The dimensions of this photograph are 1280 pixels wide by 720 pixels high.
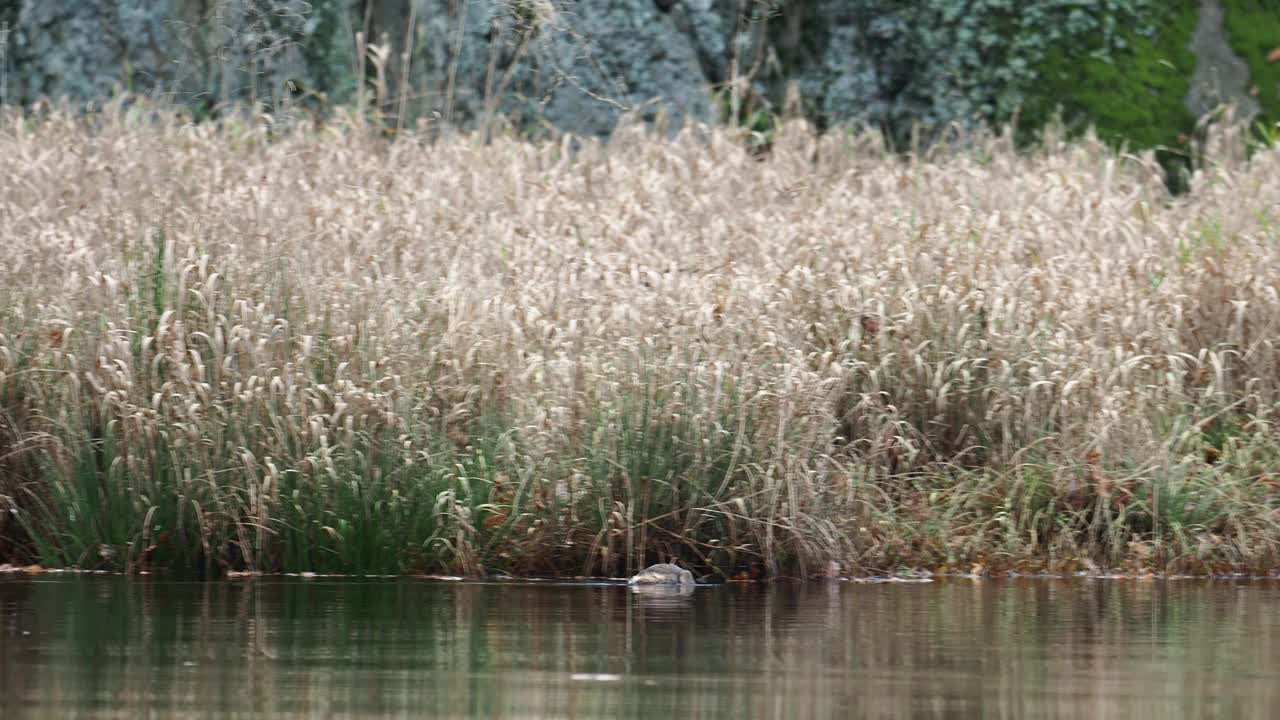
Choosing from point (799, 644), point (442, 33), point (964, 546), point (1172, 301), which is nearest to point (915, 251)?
point (1172, 301)

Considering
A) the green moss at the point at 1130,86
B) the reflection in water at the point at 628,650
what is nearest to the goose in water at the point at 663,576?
the reflection in water at the point at 628,650

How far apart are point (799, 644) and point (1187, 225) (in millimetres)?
6980

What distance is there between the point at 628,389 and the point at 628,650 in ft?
8.60

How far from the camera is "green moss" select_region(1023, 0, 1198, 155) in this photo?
16.1m

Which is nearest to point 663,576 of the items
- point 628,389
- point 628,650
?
point 628,389

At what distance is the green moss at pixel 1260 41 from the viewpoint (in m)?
16.1

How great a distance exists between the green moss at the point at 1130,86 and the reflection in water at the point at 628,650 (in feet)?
27.3

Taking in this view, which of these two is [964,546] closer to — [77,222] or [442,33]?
[77,222]

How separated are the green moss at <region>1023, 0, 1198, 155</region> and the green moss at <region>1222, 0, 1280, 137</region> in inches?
15.2

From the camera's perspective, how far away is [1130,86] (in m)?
16.2

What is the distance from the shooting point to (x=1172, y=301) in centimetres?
1102

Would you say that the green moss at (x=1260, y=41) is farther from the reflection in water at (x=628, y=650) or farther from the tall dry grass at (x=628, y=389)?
the reflection in water at (x=628, y=650)

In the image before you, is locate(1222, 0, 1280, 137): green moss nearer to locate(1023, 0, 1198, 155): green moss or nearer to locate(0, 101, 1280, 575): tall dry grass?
locate(1023, 0, 1198, 155): green moss

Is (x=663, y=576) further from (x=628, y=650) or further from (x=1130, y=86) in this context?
(x=1130, y=86)
